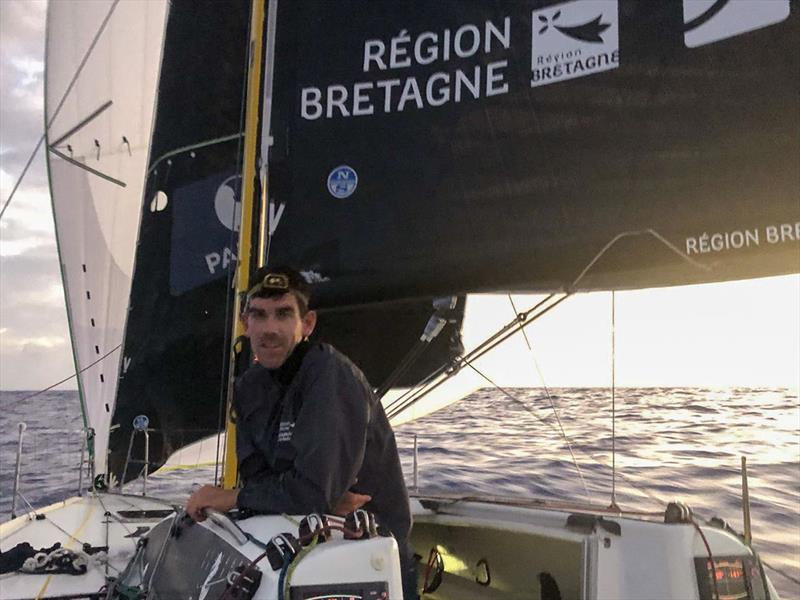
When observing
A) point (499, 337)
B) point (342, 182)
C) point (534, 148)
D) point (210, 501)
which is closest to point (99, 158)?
point (342, 182)

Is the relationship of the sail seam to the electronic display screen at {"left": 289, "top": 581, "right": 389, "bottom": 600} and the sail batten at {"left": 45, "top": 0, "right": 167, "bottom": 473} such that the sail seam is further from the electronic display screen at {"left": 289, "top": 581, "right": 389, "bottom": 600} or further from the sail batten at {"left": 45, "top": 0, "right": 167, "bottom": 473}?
the electronic display screen at {"left": 289, "top": 581, "right": 389, "bottom": 600}

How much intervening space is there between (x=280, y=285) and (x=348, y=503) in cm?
56

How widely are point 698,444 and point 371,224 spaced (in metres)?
8.89

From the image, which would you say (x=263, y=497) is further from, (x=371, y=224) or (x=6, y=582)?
(x=6, y=582)

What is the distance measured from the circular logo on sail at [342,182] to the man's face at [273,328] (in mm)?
921

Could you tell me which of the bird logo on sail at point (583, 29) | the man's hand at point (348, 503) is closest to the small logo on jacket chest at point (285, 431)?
the man's hand at point (348, 503)

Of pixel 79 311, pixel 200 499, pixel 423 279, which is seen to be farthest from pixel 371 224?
pixel 79 311

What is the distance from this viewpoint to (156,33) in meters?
4.73

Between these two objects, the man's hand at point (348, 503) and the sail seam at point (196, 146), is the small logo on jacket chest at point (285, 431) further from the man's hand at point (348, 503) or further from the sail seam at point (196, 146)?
the sail seam at point (196, 146)

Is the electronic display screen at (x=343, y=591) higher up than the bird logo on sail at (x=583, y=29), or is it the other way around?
the bird logo on sail at (x=583, y=29)

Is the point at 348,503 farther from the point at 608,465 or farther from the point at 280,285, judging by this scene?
the point at 608,465

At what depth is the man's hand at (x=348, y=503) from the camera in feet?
5.72

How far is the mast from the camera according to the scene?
2646 millimetres

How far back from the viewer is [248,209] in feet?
9.41
